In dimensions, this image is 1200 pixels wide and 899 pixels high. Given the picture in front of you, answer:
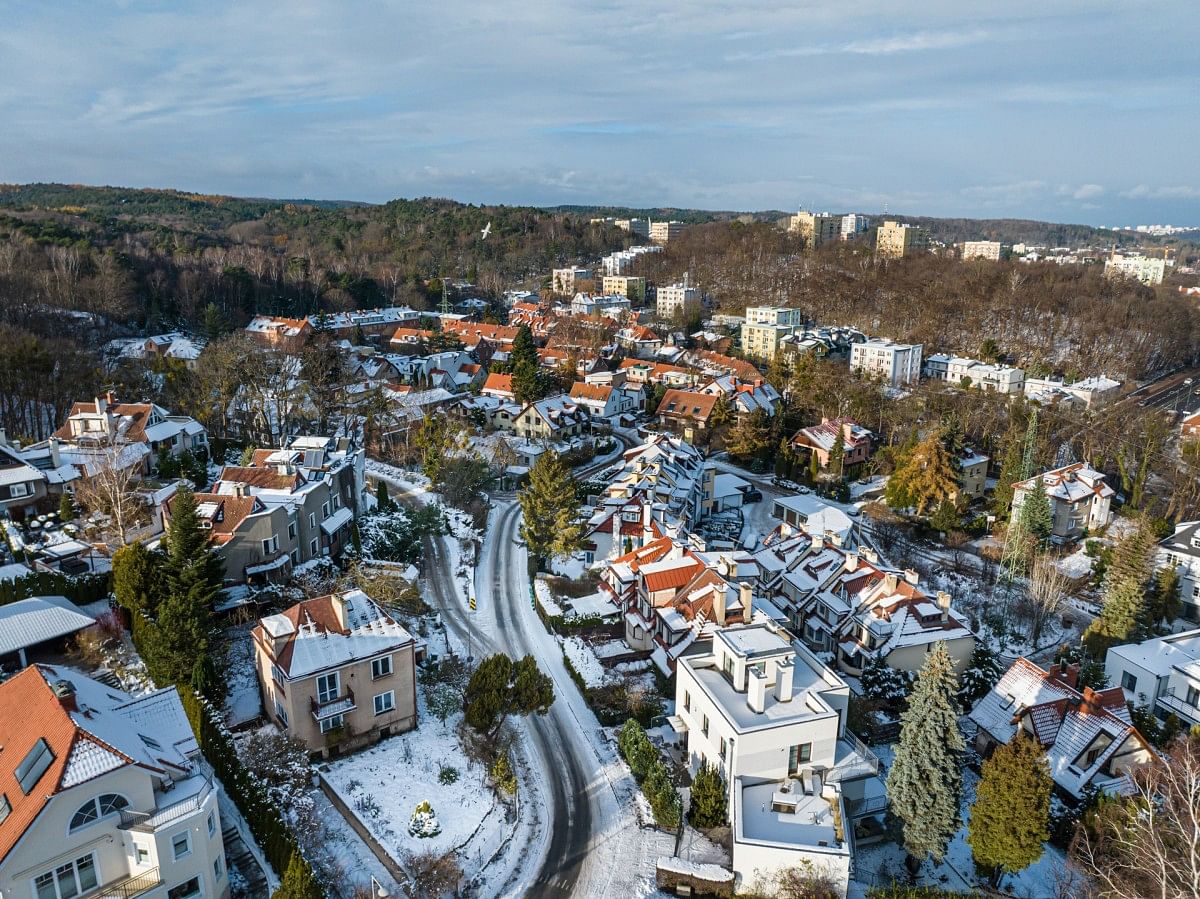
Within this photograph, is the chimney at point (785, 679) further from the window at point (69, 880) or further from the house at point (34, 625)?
the house at point (34, 625)

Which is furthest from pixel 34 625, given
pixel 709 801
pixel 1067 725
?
pixel 1067 725

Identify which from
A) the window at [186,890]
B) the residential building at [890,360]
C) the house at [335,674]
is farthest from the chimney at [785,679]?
the residential building at [890,360]

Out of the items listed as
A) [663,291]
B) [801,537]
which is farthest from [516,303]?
[801,537]

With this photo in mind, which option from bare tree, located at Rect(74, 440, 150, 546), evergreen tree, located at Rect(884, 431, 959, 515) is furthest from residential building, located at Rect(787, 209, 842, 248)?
bare tree, located at Rect(74, 440, 150, 546)

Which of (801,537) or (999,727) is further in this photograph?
(801,537)

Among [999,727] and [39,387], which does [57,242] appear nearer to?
[39,387]
